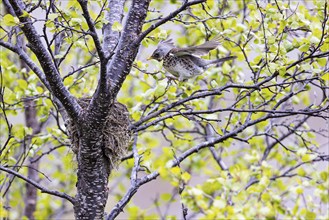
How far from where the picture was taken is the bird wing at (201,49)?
4.85 metres

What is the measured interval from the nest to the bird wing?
0.94 meters

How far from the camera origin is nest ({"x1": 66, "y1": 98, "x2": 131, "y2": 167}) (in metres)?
3.82

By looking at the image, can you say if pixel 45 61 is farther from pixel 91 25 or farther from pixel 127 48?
pixel 127 48

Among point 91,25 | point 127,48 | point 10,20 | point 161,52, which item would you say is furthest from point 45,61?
point 161,52

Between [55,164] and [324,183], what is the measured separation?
4.47 m

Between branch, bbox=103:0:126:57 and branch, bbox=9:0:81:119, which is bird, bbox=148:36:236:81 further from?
branch, bbox=9:0:81:119

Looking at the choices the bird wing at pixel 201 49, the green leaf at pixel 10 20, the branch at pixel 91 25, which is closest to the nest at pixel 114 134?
the branch at pixel 91 25

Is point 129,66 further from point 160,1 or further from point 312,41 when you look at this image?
point 160,1

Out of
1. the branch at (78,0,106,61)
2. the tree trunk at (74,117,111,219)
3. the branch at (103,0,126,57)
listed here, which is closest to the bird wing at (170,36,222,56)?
the branch at (103,0,126,57)

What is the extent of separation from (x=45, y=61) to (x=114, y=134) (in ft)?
2.86

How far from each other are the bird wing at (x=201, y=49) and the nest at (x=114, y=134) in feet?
3.09

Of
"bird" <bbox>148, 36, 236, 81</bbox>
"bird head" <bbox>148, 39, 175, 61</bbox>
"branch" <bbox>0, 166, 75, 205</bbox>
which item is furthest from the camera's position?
"bird head" <bbox>148, 39, 175, 61</bbox>

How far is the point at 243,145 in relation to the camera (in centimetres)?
844

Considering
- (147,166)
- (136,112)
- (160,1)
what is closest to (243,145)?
(160,1)
